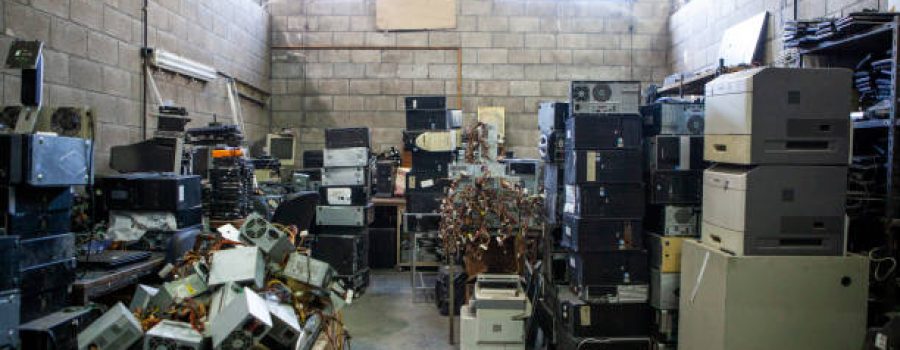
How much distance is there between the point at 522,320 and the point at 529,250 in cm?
79

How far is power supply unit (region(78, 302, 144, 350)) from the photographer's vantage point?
2.41 m

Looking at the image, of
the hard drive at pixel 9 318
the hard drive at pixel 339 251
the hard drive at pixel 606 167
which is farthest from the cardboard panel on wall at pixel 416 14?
the hard drive at pixel 9 318

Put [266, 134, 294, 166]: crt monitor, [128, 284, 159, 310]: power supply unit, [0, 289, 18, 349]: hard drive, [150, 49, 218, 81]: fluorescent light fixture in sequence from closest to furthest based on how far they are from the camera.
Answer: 1. [0, 289, 18, 349]: hard drive
2. [128, 284, 159, 310]: power supply unit
3. [150, 49, 218, 81]: fluorescent light fixture
4. [266, 134, 294, 166]: crt monitor

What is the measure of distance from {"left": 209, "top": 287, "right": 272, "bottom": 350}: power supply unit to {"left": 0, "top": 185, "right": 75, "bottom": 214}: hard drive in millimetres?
805

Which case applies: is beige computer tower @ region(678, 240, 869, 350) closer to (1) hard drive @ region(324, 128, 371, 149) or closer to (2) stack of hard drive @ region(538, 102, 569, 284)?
(2) stack of hard drive @ region(538, 102, 569, 284)

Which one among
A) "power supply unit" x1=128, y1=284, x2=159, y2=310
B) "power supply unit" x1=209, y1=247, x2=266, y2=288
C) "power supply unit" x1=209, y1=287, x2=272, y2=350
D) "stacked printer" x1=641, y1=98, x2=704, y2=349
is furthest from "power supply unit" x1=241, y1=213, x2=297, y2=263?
"stacked printer" x1=641, y1=98, x2=704, y2=349

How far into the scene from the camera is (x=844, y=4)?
4.13m

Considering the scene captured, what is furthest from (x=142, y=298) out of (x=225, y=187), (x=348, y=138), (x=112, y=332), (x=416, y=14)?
(x=416, y=14)

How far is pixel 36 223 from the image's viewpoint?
226cm

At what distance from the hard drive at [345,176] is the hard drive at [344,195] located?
0.04 m

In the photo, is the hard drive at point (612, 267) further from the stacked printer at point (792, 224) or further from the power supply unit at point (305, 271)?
the power supply unit at point (305, 271)

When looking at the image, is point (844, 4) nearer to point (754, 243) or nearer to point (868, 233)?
point (868, 233)

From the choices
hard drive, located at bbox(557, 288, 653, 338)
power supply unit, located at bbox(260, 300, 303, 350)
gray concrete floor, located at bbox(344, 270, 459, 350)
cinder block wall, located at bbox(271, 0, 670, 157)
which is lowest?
gray concrete floor, located at bbox(344, 270, 459, 350)

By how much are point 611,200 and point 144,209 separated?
9.20 ft
